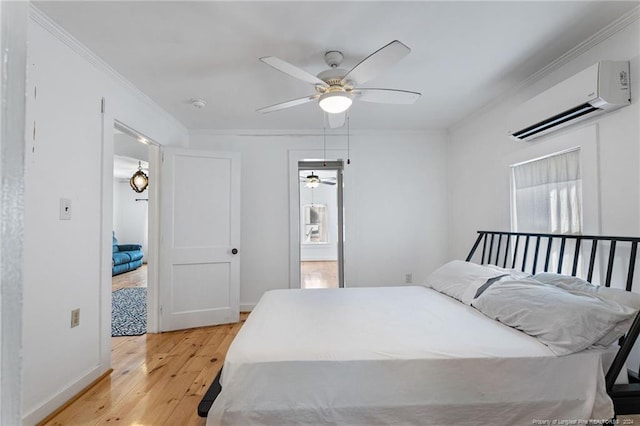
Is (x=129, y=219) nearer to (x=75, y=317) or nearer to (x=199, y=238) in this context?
(x=199, y=238)

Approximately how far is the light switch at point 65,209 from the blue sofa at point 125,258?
502 cm

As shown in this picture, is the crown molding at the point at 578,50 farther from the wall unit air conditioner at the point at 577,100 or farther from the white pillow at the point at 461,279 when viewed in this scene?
the white pillow at the point at 461,279

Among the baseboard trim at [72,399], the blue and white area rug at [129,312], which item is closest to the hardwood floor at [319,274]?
the blue and white area rug at [129,312]

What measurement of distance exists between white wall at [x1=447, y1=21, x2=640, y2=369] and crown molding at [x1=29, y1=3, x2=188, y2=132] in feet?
11.7

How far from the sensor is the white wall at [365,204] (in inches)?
158

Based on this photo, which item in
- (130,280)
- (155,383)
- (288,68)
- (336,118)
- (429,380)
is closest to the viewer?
(429,380)

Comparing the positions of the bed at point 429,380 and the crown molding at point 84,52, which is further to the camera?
the crown molding at point 84,52

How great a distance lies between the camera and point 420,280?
4086mm

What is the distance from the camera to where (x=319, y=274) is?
6.79 meters

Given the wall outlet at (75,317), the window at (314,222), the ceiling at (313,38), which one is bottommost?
the wall outlet at (75,317)

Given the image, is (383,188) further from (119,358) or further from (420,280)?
(119,358)

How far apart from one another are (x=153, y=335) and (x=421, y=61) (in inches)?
145

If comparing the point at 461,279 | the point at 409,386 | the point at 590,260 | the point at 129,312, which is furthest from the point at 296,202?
the point at 590,260

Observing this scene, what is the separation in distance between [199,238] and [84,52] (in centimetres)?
198
